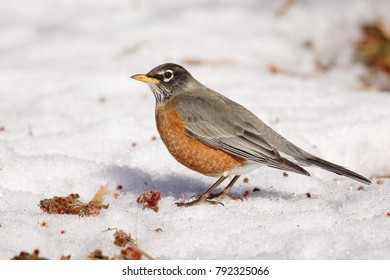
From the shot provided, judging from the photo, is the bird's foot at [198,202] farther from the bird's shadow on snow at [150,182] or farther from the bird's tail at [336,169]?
the bird's tail at [336,169]

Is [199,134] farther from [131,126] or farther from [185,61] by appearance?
[185,61]

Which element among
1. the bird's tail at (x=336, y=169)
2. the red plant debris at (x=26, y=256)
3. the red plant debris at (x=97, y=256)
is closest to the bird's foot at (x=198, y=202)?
the bird's tail at (x=336, y=169)

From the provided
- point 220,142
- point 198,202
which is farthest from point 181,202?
point 220,142

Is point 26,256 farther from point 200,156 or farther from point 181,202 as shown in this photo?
point 200,156

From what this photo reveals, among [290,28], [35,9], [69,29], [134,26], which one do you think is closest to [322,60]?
[290,28]

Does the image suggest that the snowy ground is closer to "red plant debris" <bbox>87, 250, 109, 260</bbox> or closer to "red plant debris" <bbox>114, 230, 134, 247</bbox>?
"red plant debris" <bbox>114, 230, 134, 247</bbox>
